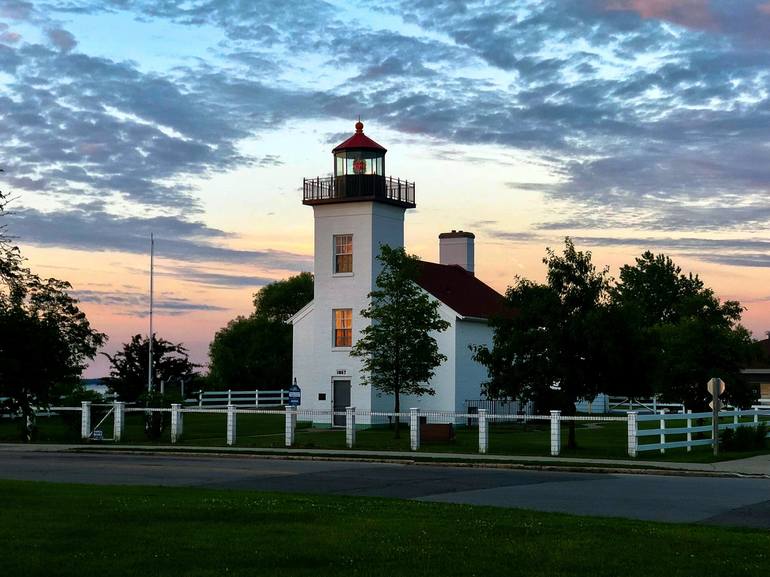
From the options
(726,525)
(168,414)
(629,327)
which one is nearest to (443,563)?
(726,525)

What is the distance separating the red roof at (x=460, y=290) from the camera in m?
50.7

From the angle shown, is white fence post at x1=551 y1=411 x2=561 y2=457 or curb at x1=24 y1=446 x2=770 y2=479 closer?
curb at x1=24 y1=446 x2=770 y2=479

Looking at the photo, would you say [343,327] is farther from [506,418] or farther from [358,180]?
[506,418]

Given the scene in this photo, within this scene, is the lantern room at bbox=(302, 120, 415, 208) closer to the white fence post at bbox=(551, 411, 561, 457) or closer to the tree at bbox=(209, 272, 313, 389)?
the white fence post at bbox=(551, 411, 561, 457)

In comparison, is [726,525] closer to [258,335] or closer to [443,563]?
[443,563]

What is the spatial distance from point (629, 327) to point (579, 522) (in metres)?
20.3

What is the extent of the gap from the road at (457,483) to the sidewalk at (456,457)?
1129mm

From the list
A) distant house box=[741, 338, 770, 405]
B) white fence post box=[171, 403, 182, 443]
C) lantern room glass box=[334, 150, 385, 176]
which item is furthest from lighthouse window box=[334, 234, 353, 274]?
distant house box=[741, 338, 770, 405]

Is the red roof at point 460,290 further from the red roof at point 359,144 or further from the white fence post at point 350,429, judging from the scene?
the white fence post at point 350,429

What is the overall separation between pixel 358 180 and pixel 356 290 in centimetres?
482

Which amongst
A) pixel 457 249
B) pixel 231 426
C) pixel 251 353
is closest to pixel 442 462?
pixel 231 426

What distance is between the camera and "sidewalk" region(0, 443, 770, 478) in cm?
2767

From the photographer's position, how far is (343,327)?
50.2 metres

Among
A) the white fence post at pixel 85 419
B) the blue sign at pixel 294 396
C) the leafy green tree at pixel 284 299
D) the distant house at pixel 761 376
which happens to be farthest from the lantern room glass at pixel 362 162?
the leafy green tree at pixel 284 299
